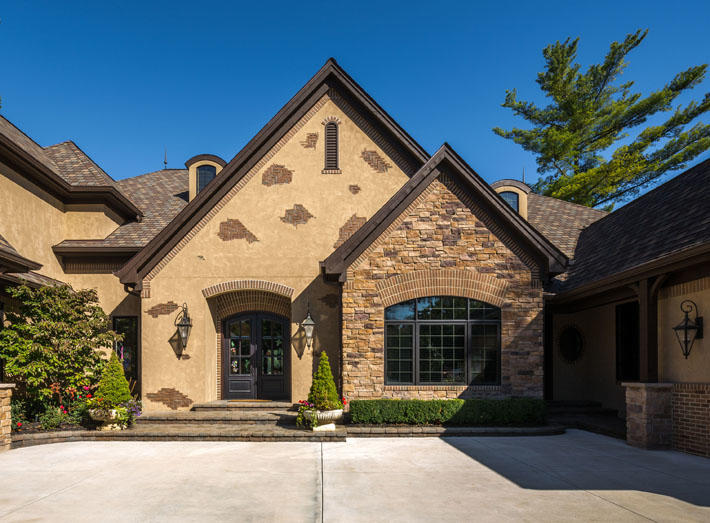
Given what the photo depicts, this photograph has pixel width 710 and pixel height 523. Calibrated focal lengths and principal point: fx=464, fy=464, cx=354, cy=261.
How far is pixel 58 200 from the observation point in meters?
14.7

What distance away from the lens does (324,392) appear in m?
10.5

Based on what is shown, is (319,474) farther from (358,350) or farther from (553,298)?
(553,298)

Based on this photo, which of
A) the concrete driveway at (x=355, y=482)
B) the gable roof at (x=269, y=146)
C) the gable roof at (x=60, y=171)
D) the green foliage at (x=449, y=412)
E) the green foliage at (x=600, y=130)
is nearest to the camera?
the concrete driveway at (x=355, y=482)

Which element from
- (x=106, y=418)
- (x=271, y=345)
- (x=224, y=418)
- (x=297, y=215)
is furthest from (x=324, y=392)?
(x=297, y=215)

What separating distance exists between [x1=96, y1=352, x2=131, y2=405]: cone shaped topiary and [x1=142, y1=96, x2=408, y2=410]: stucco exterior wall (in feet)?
6.03

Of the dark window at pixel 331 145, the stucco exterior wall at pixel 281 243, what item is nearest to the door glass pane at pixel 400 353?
the stucco exterior wall at pixel 281 243

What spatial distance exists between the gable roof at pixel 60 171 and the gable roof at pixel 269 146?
3.33m

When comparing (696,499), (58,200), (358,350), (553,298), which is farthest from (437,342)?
(58,200)

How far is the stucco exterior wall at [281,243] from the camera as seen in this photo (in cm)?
1278

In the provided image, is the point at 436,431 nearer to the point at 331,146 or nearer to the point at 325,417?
the point at 325,417

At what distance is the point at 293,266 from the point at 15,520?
8.51m

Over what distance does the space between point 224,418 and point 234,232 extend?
197 inches

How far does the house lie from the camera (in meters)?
11.2

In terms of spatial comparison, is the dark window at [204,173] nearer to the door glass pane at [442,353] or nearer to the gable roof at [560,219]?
the door glass pane at [442,353]
